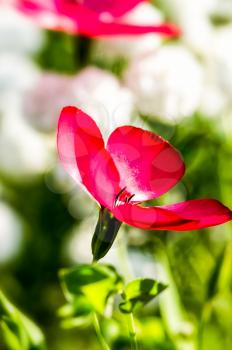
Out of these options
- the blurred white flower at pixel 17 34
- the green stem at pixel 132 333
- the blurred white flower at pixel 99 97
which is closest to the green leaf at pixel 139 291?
the green stem at pixel 132 333

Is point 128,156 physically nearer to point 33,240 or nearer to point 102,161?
point 102,161

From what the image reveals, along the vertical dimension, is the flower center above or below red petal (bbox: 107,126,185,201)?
below

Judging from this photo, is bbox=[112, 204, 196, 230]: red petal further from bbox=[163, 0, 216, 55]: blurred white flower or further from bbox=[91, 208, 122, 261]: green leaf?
bbox=[163, 0, 216, 55]: blurred white flower

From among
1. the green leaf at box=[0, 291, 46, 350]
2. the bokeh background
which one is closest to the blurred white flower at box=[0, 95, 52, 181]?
the bokeh background

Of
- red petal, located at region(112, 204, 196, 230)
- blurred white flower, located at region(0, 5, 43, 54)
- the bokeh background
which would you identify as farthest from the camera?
blurred white flower, located at region(0, 5, 43, 54)

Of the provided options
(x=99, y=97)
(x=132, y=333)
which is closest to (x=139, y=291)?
(x=132, y=333)

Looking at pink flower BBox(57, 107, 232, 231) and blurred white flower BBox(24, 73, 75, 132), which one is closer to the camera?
pink flower BBox(57, 107, 232, 231)

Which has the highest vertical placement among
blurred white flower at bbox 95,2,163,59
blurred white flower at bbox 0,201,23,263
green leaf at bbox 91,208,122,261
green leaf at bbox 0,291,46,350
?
blurred white flower at bbox 95,2,163,59
